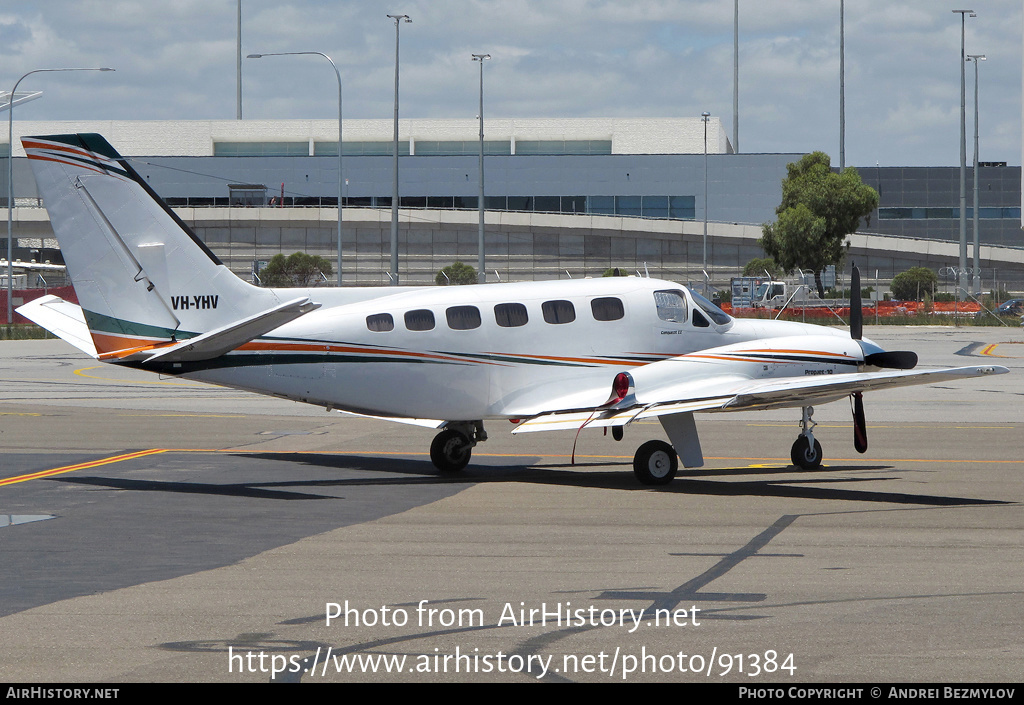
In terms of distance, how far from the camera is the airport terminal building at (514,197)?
106500 mm

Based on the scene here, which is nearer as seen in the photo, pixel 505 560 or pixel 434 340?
pixel 505 560

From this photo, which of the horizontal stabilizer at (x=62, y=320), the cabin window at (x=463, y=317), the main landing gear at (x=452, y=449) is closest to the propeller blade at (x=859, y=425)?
the main landing gear at (x=452, y=449)

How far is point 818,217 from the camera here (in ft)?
269

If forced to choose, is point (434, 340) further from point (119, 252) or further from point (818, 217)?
point (818, 217)

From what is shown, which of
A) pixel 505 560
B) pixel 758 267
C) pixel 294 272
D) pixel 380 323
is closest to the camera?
pixel 505 560

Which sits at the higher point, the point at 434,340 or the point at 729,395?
the point at 434,340

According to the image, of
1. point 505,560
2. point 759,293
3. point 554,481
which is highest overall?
point 759,293

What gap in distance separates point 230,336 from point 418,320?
2813mm

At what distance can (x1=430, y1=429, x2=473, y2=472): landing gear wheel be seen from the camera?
1831 centimetres

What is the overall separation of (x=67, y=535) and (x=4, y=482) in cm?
489

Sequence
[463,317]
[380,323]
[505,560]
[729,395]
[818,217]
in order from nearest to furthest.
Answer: [505,560] < [729,395] < [380,323] < [463,317] < [818,217]

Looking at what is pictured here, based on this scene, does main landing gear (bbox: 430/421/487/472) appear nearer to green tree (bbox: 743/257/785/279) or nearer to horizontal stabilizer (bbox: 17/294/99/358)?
horizontal stabilizer (bbox: 17/294/99/358)

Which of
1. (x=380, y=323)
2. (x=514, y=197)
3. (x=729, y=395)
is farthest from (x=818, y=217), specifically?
(x=380, y=323)

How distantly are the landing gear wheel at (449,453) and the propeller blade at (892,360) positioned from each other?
6375 mm
